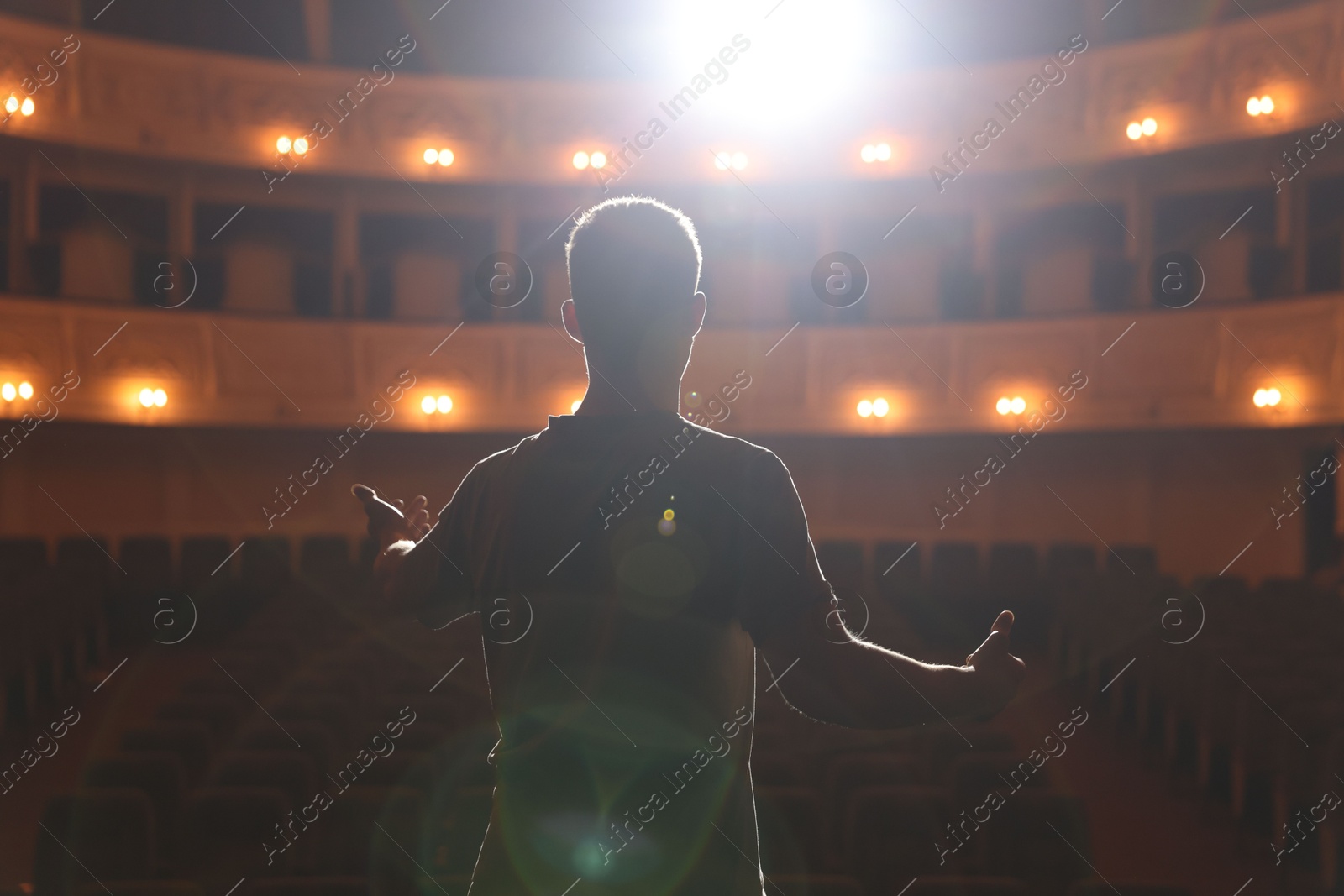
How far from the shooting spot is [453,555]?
1502 millimetres

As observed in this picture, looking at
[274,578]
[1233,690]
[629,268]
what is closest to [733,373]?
[274,578]

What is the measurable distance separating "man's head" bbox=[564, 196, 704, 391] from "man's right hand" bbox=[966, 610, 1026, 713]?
1.89 feet

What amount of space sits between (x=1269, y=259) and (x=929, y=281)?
4.17 metres

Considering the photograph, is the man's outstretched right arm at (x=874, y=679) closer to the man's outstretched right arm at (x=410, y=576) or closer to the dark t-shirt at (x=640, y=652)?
the dark t-shirt at (x=640, y=652)

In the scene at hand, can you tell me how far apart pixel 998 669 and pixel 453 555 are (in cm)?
79

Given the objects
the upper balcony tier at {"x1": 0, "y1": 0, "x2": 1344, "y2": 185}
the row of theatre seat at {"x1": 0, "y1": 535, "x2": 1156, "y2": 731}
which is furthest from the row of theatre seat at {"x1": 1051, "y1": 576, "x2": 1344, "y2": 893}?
the upper balcony tier at {"x1": 0, "y1": 0, "x2": 1344, "y2": 185}

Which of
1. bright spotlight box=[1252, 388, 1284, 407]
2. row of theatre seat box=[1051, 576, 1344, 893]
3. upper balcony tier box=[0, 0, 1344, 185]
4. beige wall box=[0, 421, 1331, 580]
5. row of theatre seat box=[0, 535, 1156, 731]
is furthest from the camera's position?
beige wall box=[0, 421, 1331, 580]

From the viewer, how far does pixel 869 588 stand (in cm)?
1091

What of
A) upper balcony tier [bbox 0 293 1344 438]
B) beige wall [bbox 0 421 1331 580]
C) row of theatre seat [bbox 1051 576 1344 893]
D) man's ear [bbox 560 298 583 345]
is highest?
upper balcony tier [bbox 0 293 1344 438]

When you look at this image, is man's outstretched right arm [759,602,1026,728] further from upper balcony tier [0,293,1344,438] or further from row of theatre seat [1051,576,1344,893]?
upper balcony tier [0,293,1344,438]

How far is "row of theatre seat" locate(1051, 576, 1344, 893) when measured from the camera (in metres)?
4.98

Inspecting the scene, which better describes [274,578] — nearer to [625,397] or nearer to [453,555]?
[453,555]

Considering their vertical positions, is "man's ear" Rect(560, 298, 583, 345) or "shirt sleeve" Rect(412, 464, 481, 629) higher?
"man's ear" Rect(560, 298, 583, 345)

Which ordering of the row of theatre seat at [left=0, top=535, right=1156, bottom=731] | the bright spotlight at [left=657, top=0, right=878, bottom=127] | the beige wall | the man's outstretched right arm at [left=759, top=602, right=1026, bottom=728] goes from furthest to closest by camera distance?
the bright spotlight at [left=657, top=0, right=878, bottom=127] < the beige wall < the row of theatre seat at [left=0, top=535, right=1156, bottom=731] < the man's outstretched right arm at [left=759, top=602, right=1026, bottom=728]
